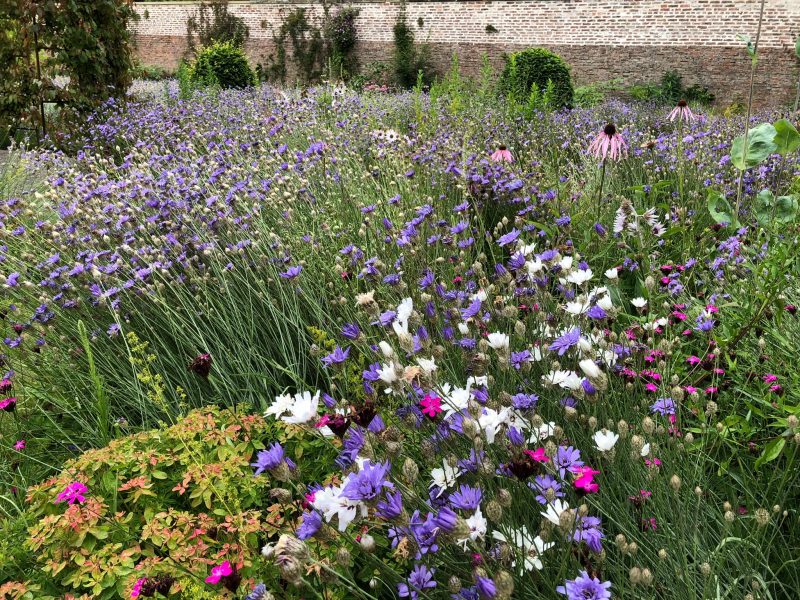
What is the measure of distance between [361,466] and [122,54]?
344 inches

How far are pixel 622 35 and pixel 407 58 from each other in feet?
16.8

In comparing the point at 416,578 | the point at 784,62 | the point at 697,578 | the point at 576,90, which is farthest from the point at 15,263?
the point at 784,62

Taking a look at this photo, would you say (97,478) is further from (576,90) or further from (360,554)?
(576,90)

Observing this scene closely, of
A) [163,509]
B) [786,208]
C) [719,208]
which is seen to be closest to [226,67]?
[719,208]

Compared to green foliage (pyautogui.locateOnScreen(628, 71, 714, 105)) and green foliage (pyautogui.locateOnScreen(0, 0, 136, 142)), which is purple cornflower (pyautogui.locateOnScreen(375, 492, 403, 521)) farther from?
green foliage (pyautogui.locateOnScreen(628, 71, 714, 105))

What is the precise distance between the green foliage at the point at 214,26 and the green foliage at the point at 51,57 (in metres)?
11.9

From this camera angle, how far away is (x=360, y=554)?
158 cm

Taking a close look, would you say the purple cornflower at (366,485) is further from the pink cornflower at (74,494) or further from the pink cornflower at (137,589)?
the pink cornflower at (74,494)

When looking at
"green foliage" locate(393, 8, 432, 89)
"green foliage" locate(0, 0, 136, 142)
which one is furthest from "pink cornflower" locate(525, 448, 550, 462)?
"green foliage" locate(393, 8, 432, 89)

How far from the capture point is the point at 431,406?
1.36m

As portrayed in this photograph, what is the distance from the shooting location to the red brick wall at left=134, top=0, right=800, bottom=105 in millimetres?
11531

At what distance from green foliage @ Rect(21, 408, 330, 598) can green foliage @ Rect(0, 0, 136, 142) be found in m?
7.22

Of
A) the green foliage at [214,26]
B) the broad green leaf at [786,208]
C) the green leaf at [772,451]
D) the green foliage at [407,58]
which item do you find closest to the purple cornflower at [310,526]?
the green leaf at [772,451]

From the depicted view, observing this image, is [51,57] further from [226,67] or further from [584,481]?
[584,481]
